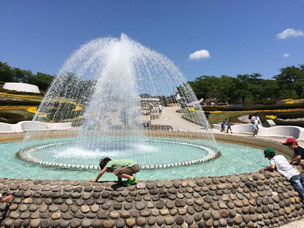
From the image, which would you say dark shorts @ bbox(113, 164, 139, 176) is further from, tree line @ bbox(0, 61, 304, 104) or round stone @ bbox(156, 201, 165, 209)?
tree line @ bbox(0, 61, 304, 104)

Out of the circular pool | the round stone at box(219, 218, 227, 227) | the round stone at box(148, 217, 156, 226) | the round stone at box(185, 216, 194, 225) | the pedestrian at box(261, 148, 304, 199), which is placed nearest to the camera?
the round stone at box(148, 217, 156, 226)

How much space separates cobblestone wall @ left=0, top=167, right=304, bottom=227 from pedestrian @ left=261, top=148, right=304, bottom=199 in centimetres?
64

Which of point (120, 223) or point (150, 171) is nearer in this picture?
point (120, 223)

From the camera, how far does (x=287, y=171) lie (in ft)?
16.2

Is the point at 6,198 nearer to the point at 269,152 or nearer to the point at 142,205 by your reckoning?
the point at 142,205

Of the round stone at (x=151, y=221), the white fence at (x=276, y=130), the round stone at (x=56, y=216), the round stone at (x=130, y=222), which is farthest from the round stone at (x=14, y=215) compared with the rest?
the white fence at (x=276, y=130)

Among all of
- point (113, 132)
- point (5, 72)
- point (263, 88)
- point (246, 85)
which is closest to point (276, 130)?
point (113, 132)

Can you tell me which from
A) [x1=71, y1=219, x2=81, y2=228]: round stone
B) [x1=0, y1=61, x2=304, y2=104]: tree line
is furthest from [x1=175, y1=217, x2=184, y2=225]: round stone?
[x1=0, y1=61, x2=304, y2=104]: tree line

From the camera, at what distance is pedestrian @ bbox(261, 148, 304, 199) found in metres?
4.84

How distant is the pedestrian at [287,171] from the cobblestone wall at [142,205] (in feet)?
2.09

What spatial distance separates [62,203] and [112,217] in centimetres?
93

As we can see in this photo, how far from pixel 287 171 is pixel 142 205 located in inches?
134

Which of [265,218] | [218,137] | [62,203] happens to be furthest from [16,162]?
[218,137]

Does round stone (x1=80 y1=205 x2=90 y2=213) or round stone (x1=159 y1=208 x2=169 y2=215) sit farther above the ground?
round stone (x1=80 y1=205 x2=90 y2=213)
